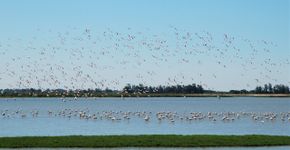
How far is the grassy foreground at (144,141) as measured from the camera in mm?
24625

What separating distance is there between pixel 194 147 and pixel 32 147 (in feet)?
21.2

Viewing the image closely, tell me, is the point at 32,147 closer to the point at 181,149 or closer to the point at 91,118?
the point at 181,149

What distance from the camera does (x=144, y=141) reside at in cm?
2547

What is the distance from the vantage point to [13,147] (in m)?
24.2

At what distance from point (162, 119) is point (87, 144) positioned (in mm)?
26820

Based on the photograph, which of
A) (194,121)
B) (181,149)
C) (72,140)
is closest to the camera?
(181,149)

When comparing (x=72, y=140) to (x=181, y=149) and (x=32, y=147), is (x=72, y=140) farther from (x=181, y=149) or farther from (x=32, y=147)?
(x=181, y=149)

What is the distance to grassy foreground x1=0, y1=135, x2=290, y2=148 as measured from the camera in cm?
2462

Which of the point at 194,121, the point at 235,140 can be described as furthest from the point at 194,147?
the point at 194,121

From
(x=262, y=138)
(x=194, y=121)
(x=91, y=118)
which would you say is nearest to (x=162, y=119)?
(x=194, y=121)


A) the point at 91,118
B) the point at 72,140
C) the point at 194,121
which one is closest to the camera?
the point at 72,140

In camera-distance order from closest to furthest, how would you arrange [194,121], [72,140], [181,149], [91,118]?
[181,149] < [72,140] < [194,121] < [91,118]

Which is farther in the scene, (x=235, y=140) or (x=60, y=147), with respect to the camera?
(x=235, y=140)

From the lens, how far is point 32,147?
24219mm
